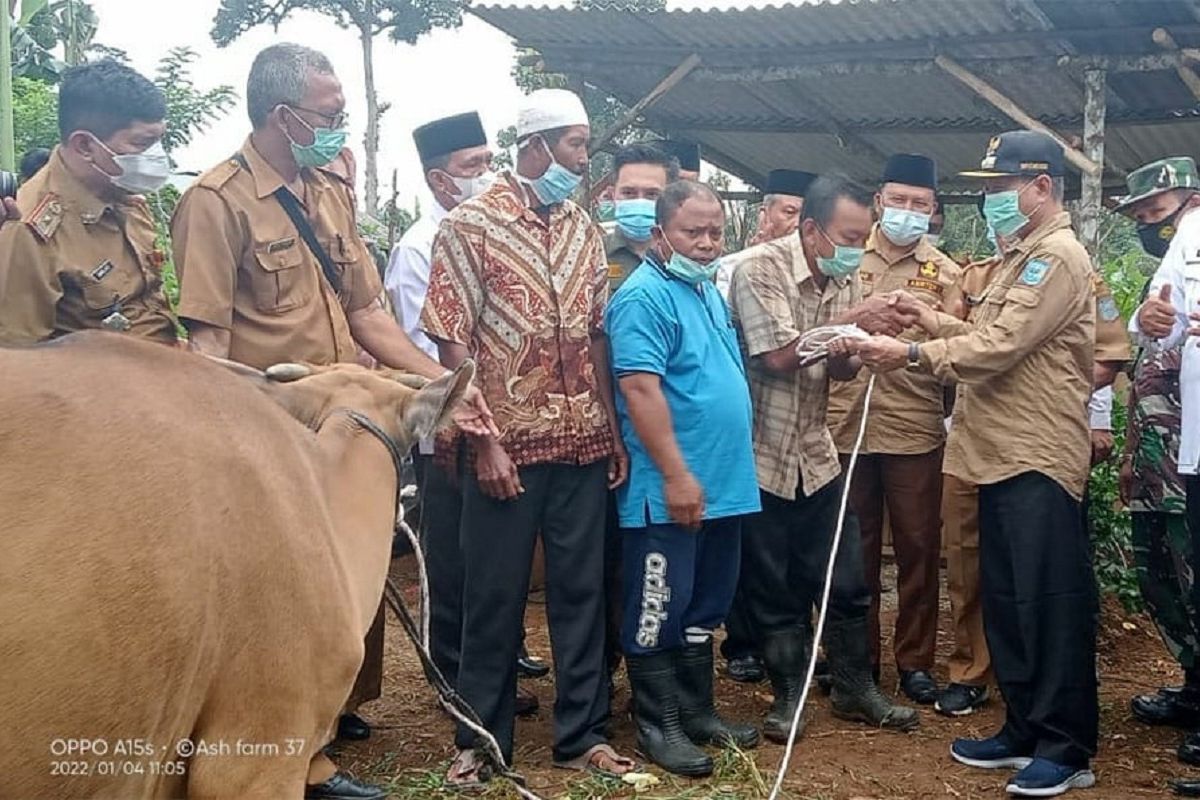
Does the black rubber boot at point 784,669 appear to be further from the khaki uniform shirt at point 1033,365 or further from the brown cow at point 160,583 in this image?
the brown cow at point 160,583

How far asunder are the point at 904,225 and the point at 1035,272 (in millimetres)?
1213

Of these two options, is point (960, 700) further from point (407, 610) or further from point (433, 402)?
point (433, 402)

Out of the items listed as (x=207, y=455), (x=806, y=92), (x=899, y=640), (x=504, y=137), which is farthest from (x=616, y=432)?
(x=504, y=137)

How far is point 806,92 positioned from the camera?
35.0 ft

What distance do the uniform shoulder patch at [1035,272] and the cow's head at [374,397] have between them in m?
2.50

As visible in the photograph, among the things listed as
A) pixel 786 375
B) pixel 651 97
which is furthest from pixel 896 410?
pixel 651 97

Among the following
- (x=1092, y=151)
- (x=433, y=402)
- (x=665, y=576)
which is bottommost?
(x=665, y=576)

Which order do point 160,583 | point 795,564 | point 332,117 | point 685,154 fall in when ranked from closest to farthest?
point 160,583 < point 332,117 < point 795,564 < point 685,154

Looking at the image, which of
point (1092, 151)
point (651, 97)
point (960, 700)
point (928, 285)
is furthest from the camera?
point (651, 97)

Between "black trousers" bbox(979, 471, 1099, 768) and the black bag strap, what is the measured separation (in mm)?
2655

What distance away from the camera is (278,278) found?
4.33 metres

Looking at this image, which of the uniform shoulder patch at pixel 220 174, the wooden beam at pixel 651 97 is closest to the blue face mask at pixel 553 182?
the uniform shoulder patch at pixel 220 174

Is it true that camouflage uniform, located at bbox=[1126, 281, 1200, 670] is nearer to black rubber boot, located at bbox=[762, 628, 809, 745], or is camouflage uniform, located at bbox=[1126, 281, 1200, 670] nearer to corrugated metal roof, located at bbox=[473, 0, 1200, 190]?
black rubber boot, located at bbox=[762, 628, 809, 745]

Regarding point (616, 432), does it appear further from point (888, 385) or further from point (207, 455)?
point (207, 455)
